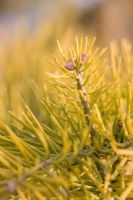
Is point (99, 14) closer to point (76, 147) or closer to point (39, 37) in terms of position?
point (39, 37)

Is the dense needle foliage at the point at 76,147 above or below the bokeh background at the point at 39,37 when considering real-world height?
below

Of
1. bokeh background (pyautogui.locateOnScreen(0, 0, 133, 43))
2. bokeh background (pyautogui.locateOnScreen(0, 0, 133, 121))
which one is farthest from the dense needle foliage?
bokeh background (pyautogui.locateOnScreen(0, 0, 133, 43))

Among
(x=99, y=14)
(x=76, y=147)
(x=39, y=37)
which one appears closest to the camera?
(x=76, y=147)

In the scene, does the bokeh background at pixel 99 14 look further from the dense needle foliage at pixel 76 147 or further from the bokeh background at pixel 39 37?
the dense needle foliage at pixel 76 147

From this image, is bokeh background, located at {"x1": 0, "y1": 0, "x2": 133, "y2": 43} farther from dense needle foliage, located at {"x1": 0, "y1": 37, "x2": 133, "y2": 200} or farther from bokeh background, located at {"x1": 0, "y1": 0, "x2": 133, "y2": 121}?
dense needle foliage, located at {"x1": 0, "y1": 37, "x2": 133, "y2": 200}

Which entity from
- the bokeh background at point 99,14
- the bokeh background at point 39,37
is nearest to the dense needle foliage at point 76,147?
the bokeh background at point 39,37

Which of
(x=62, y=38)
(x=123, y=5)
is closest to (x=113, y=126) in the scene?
(x=62, y=38)

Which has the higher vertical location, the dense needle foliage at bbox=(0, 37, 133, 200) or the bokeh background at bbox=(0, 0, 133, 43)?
the bokeh background at bbox=(0, 0, 133, 43)

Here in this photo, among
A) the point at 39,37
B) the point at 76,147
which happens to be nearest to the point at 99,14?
the point at 39,37
